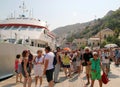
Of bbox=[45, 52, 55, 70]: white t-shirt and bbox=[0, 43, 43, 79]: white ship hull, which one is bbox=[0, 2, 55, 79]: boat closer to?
bbox=[0, 43, 43, 79]: white ship hull

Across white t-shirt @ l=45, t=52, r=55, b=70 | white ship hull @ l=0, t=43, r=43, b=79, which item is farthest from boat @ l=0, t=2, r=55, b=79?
white t-shirt @ l=45, t=52, r=55, b=70

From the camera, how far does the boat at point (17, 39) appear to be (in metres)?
17.9

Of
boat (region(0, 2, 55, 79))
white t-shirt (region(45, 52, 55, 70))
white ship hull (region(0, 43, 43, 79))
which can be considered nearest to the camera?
white t-shirt (region(45, 52, 55, 70))

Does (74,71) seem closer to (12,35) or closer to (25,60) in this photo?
(12,35)

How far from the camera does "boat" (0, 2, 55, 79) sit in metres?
17.9

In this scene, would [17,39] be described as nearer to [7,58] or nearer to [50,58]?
[7,58]

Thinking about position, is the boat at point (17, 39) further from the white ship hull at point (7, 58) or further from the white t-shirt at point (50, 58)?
the white t-shirt at point (50, 58)

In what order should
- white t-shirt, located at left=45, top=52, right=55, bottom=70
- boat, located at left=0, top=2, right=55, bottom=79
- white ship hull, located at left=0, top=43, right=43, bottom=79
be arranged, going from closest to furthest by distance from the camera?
white t-shirt, located at left=45, top=52, right=55, bottom=70
white ship hull, located at left=0, top=43, right=43, bottom=79
boat, located at left=0, top=2, right=55, bottom=79

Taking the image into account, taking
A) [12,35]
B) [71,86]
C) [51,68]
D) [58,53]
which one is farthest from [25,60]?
[12,35]

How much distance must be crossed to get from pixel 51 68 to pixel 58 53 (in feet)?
15.2

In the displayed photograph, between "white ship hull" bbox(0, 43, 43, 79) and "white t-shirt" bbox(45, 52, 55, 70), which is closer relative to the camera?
"white t-shirt" bbox(45, 52, 55, 70)

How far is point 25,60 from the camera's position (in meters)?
10.7

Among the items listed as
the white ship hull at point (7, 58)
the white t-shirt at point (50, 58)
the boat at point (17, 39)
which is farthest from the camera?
the boat at point (17, 39)

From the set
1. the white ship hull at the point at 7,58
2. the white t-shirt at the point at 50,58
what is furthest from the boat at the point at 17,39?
the white t-shirt at the point at 50,58
